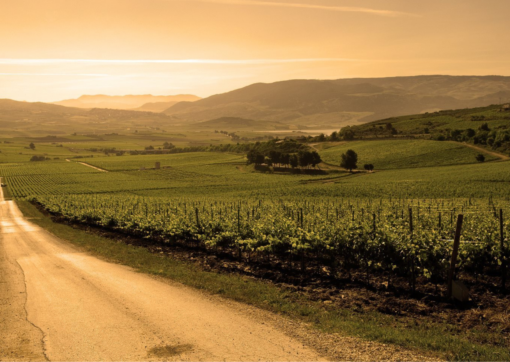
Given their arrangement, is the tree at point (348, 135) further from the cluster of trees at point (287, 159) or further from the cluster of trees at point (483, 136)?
the cluster of trees at point (287, 159)

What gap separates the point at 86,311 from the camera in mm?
14234

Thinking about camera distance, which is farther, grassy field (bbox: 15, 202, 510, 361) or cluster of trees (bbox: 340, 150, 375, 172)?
cluster of trees (bbox: 340, 150, 375, 172)

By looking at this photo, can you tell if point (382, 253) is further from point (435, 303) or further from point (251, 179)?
point (251, 179)

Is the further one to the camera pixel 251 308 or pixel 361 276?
pixel 361 276

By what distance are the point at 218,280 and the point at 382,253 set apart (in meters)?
7.49

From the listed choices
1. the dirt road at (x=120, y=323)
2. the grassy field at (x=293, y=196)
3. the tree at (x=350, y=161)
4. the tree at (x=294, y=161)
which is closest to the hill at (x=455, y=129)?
the grassy field at (x=293, y=196)

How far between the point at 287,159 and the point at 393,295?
113842mm

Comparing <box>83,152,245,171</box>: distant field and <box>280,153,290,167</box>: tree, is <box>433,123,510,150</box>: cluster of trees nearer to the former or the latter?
<box>280,153,290,167</box>: tree

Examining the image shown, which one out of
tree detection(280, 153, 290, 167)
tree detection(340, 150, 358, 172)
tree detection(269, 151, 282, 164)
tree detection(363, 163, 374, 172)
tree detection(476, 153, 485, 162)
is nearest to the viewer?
tree detection(476, 153, 485, 162)

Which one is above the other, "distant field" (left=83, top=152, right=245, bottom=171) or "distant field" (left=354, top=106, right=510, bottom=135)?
"distant field" (left=354, top=106, right=510, bottom=135)

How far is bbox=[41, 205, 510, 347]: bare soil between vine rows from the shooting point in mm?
12836

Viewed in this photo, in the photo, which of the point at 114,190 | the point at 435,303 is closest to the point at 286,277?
the point at 435,303

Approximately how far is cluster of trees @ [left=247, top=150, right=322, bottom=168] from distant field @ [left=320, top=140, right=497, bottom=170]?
825cm

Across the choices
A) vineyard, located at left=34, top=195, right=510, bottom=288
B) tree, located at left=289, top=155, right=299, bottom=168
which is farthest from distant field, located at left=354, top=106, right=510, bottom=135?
vineyard, located at left=34, top=195, right=510, bottom=288
